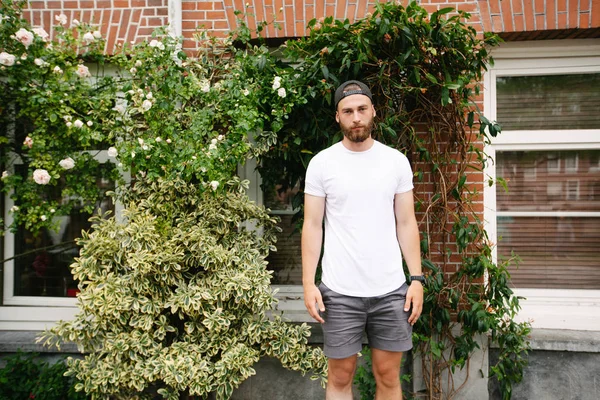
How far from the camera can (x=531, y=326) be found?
356 cm

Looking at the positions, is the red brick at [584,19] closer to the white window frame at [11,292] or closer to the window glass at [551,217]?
the window glass at [551,217]

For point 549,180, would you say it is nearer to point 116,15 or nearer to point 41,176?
point 116,15

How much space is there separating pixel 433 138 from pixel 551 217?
132 centimetres

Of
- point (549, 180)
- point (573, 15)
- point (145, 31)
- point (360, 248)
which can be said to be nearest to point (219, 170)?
point (360, 248)

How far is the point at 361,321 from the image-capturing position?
243cm

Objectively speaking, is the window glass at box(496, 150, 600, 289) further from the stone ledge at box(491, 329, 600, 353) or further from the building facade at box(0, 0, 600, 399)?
the stone ledge at box(491, 329, 600, 353)

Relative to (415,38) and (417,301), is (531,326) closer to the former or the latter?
(417,301)

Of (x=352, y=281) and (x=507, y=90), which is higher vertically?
(x=507, y=90)

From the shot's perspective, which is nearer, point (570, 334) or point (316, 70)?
point (316, 70)

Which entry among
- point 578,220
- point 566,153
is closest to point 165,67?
point 566,153

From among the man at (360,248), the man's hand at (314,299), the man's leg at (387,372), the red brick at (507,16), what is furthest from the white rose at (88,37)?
the red brick at (507,16)

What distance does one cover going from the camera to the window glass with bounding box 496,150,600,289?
3.65 metres

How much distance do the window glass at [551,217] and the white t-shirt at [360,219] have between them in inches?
65.9

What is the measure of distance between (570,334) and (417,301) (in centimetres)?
180
